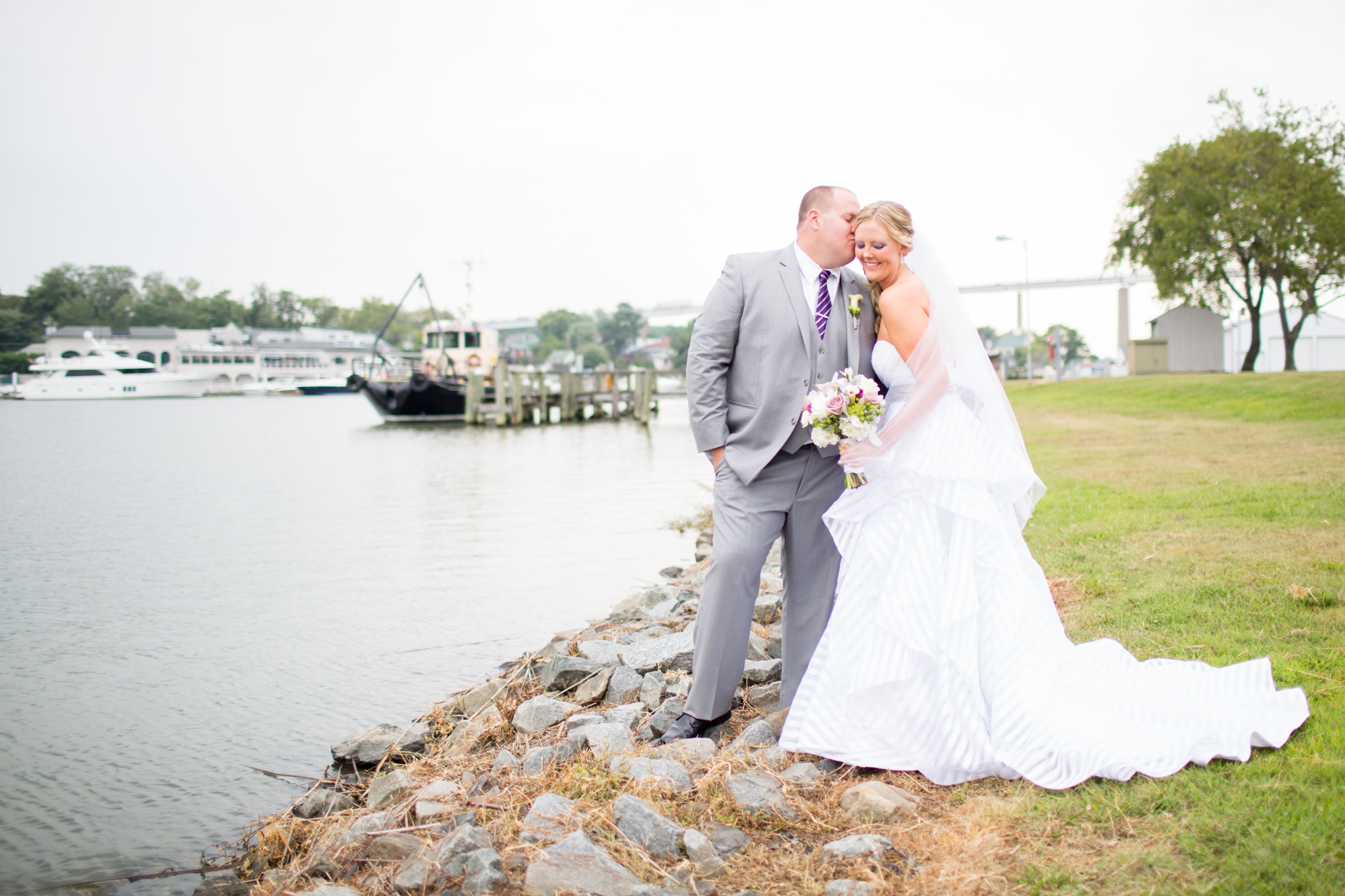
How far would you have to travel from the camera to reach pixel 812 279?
155 inches

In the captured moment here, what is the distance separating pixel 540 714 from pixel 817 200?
2.83 metres

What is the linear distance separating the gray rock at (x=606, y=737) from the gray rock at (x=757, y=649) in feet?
3.34

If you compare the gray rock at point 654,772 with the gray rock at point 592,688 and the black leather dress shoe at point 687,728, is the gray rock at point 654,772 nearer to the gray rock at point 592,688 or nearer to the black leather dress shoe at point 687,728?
the black leather dress shoe at point 687,728

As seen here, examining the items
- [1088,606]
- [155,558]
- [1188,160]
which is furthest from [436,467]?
[1188,160]

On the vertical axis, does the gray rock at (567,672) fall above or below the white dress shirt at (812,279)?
below

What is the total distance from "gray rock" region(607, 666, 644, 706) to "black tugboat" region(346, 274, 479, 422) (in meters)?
41.0

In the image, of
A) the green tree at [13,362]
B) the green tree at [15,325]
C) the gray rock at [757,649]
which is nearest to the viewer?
the gray rock at [757,649]

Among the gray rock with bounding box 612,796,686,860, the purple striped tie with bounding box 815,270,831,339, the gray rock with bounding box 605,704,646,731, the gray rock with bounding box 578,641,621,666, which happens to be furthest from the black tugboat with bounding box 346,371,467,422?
the gray rock with bounding box 612,796,686,860

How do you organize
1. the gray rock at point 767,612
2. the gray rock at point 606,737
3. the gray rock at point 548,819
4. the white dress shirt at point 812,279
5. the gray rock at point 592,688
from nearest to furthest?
the gray rock at point 548,819
the white dress shirt at point 812,279
the gray rock at point 606,737
the gray rock at point 592,688
the gray rock at point 767,612

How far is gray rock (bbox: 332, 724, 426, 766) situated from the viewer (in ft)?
15.9

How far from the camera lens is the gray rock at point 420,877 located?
306 centimetres

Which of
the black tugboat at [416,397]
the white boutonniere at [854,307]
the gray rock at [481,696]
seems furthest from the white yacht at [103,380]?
the white boutonniere at [854,307]

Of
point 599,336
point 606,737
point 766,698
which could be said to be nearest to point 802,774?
point 766,698

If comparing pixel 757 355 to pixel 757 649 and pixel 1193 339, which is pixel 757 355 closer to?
pixel 757 649
